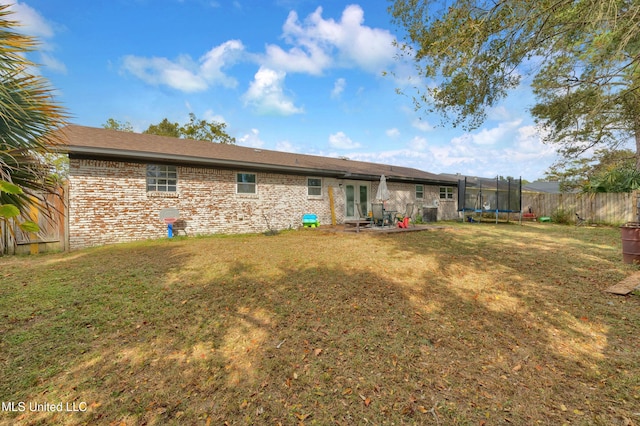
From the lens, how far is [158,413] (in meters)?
2.29

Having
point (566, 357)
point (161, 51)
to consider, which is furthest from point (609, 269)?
point (161, 51)

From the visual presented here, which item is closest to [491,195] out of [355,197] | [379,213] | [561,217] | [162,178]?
[561,217]

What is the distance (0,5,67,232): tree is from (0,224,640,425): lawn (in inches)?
70.7

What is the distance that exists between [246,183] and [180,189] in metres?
2.52

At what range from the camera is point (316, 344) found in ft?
10.7

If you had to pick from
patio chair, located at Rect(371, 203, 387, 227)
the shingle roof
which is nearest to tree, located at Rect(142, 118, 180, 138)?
the shingle roof

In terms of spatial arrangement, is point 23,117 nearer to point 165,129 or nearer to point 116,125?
point 165,129

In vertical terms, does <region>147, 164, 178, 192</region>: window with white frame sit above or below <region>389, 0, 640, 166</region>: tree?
below

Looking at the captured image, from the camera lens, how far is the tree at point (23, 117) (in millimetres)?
2691

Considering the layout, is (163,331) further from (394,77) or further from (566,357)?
(394,77)

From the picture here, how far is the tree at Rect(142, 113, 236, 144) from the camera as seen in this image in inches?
1024

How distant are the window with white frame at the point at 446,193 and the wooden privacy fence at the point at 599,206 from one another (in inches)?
238

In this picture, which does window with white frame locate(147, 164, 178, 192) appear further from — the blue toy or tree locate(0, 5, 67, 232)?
tree locate(0, 5, 67, 232)

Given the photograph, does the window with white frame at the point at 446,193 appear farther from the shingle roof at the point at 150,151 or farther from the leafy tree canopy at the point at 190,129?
the leafy tree canopy at the point at 190,129
